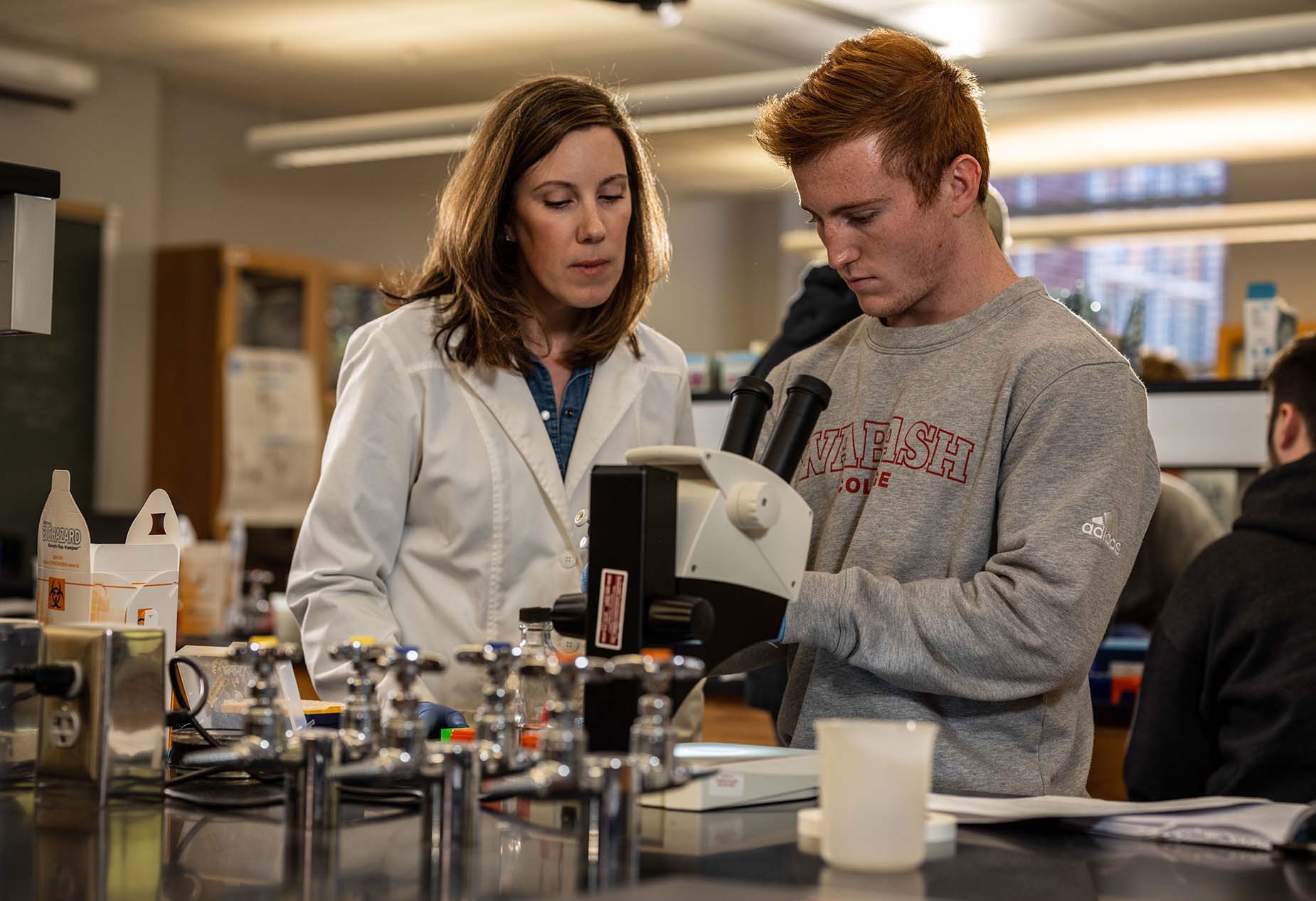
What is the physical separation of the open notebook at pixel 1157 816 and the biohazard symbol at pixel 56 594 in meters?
0.81

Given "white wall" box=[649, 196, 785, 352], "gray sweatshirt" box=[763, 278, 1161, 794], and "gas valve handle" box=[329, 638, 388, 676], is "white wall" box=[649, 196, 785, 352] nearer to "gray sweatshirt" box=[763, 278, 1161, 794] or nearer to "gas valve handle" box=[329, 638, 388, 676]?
"gray sweatshirt" box=[763, 278, 1161, 794]

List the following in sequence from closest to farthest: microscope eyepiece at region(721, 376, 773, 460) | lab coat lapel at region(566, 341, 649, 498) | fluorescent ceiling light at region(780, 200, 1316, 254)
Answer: microscope eyepiece at region(721, 376, 773, 460), lab coat lapel at region(566, 341, 649, 498), fluorescent ceiling light at region(780, 200, 1316, 254)

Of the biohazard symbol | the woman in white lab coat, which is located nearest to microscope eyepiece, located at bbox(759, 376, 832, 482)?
the woman in white lab coat

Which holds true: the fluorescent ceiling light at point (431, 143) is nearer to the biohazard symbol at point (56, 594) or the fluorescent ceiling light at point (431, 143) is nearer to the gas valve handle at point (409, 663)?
the biohazard symbol at point (56, 594)

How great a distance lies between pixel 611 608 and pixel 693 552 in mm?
89

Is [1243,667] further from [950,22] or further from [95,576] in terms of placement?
[950,22]

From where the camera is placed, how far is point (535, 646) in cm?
132

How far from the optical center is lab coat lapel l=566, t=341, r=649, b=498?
1.84m

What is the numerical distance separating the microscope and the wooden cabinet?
544cm

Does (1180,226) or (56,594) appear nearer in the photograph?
(56,594)

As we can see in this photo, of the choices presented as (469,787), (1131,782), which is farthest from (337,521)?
(1131,782)

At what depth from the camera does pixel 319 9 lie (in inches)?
220

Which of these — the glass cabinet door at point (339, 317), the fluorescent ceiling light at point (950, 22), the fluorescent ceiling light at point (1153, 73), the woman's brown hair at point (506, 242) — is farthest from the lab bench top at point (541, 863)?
the glass cabinet door at point (339, 317)

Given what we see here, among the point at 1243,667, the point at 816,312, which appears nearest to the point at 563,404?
the point at 816,312
